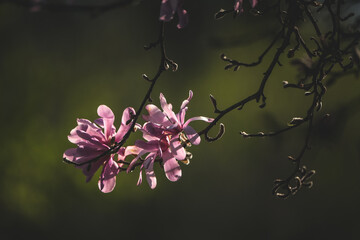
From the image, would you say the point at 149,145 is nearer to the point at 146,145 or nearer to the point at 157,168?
the point at 146,145

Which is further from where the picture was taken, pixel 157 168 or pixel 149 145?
pixel 157 168

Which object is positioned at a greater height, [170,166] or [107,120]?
[107,120]

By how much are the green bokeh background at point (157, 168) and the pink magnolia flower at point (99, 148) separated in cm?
283

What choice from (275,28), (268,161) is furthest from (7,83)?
(275,28)

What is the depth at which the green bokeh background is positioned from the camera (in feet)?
14.1

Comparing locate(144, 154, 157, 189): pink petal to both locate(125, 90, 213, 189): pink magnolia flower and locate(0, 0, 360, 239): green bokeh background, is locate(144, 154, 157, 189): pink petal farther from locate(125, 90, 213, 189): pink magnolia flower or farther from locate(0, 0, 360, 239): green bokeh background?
locate(0, 0, 360, 239): green bokeh background

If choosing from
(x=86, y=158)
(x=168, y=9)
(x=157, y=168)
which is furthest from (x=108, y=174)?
(x=157, y=168)

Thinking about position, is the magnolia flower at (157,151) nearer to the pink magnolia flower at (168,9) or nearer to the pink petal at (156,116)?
the pink petal at (156,116)

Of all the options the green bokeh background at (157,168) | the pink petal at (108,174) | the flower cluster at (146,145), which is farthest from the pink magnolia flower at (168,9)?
the green bokeh background at (157,168)

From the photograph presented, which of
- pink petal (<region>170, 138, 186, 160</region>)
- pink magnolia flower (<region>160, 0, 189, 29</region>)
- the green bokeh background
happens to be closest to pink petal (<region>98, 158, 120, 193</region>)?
pink petal (<region>170, 138, 186, 160</region>)

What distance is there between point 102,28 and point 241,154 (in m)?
2.83

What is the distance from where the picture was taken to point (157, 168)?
Result: 15.7 ft

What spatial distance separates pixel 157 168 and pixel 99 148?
411 cm

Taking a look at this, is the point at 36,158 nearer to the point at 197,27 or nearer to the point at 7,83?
the point at 7,83
